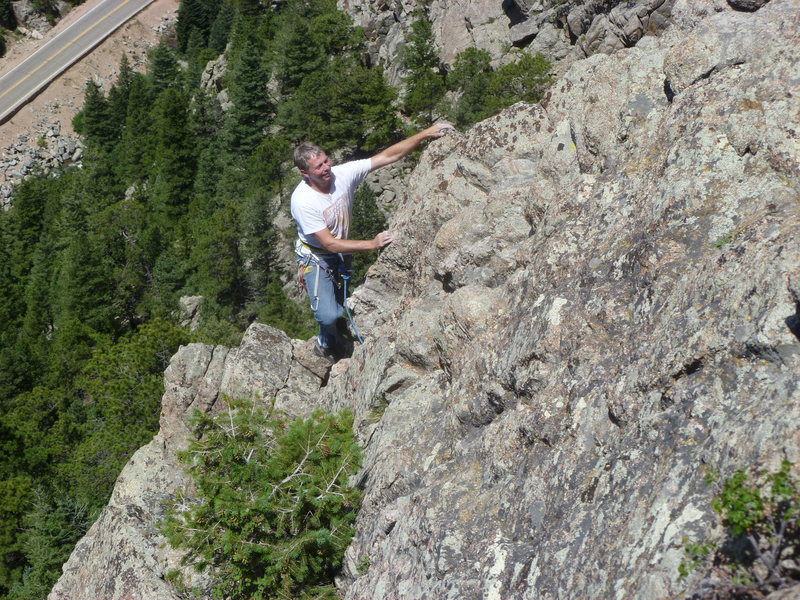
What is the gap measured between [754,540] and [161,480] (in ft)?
38.8

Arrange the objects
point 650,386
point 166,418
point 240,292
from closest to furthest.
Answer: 1. point 650,386
2. point 166,418
3. point 240,292

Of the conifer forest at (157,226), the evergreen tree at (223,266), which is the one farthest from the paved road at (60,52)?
the evergreen tree at (223,266)

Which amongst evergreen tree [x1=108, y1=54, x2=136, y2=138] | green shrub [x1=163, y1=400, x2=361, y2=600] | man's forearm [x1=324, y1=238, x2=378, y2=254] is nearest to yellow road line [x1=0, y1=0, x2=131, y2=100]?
evergreen tree [x1=108, y1=54, x2=136, y2=138]

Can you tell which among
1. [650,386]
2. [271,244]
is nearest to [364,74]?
[271,244]

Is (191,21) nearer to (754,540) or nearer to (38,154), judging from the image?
(38,154)

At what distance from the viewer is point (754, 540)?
3.99 m

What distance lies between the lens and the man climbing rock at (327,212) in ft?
31.6

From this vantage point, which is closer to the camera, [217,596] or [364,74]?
[217,596]

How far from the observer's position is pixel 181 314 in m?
60.2

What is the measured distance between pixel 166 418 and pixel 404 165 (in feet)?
136

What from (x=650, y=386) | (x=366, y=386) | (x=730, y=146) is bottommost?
(x=366, y=386)

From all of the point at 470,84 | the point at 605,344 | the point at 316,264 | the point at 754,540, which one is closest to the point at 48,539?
the point at 316,264

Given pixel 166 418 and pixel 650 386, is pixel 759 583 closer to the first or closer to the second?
pixel 650 386

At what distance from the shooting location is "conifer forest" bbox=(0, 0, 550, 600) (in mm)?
42688
